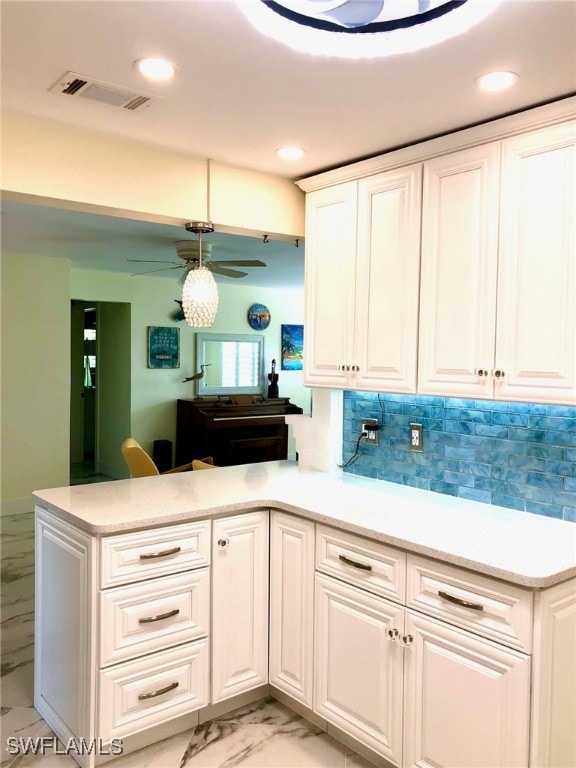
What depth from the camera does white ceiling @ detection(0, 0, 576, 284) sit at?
1594 mm

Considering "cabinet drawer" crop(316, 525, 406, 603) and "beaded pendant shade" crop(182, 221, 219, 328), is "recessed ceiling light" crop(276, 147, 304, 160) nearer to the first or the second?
"beaded pendant shade" crop(182, 221, 219, 328)

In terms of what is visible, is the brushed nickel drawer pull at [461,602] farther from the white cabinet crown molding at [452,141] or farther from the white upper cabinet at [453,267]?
the white cabinet crown molding at [452,141]

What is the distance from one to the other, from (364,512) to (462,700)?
0.71 meters

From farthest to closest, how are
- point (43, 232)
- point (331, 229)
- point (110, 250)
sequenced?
point (110, 250), point (43, 232), point (331, 229)

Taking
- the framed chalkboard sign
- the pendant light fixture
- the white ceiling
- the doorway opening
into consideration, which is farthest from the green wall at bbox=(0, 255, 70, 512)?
the white ceiling

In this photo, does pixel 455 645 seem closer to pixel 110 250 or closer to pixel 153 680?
pixel 153 680

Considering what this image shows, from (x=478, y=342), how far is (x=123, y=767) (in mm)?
2014

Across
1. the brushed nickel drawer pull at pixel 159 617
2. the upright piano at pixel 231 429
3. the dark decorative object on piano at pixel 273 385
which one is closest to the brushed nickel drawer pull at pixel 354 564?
the brushed nickel drawer pull at pixel 159 617

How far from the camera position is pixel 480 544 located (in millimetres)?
1933

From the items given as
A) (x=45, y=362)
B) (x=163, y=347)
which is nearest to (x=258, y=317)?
(x=163, y=347)

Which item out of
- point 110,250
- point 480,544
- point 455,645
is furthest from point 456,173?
Answer: point 110,250

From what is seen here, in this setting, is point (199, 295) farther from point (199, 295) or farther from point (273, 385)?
point (273, 385)

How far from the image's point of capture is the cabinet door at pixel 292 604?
240cm

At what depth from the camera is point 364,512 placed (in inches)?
91.2
